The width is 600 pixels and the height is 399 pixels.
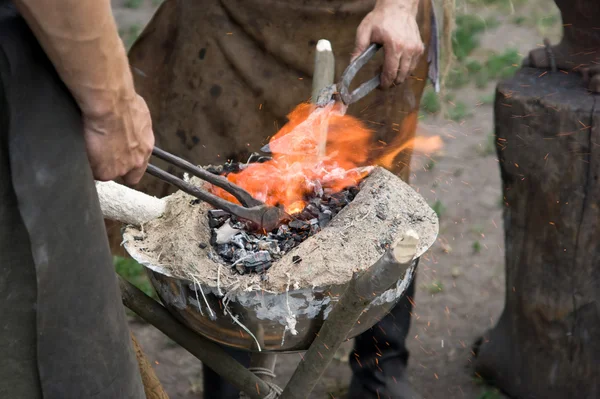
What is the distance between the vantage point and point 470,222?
14.0ft

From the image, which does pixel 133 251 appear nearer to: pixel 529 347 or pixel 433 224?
pixel 433 224

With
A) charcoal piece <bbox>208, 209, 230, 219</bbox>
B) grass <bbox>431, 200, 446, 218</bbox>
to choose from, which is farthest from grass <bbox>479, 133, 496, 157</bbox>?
charcoal piece <bbox>208, 209, 230, 219</bbox>

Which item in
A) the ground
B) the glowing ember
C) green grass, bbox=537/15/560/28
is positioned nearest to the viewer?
the glowing ember

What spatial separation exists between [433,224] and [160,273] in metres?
0.69

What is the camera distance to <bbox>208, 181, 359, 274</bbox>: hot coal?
175 centimetres

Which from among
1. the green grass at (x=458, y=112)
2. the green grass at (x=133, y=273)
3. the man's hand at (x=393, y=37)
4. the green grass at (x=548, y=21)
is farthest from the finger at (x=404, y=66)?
the green grass at (x=548, y=21)

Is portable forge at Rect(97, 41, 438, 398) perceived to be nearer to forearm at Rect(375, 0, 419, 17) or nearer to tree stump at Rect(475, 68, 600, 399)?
forearm at Rect(375, 0, 419, 17)

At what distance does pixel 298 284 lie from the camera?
165 centimetres

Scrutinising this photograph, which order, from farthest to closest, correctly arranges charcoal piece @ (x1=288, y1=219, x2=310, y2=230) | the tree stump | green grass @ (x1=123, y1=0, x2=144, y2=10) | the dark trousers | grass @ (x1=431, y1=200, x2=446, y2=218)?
green grass @ (x1=123, y1=0, x2=144, y2=10) → grass @ (x1=431, y1=200, x2=446, y2=218) → the dark trousers → the tree stump → charcoal piece @ (x1=288, y1=219, x2=310, y2=230)

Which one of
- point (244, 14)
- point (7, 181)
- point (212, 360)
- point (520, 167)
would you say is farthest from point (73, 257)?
point (520, 167)

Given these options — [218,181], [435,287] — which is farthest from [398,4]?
[435,287]

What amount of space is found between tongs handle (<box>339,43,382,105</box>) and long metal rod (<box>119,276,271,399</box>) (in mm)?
750

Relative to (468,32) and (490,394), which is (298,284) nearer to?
(490,394)

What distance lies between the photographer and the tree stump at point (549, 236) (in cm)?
262
